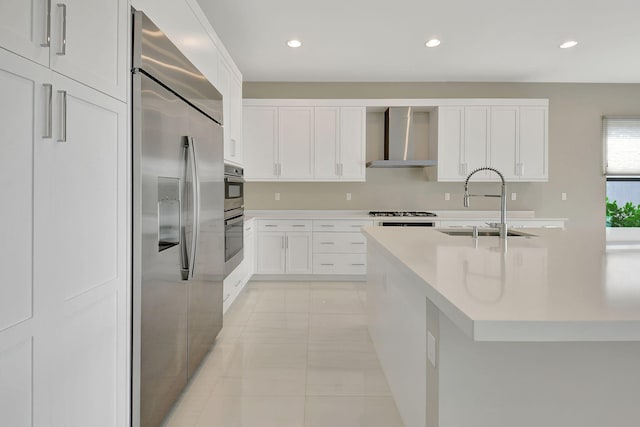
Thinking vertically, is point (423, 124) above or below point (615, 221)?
above

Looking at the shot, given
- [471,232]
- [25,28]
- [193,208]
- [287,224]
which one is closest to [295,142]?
[287,224]

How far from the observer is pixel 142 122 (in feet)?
5.54

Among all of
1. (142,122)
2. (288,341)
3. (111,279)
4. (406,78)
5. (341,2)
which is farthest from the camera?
(406,78)

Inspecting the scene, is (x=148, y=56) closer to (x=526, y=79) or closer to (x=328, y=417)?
(x=328, y=417)

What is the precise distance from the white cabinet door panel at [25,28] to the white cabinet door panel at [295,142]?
4.17 metres

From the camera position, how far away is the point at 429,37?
407 centimetres

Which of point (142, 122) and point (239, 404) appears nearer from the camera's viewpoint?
point (142, 122)

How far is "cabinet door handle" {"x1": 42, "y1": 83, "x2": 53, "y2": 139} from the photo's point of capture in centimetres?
115

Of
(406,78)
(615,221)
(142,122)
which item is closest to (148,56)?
(142,122)

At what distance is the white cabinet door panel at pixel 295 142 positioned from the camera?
5.27 meters

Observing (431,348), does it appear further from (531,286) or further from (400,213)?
(400,213)

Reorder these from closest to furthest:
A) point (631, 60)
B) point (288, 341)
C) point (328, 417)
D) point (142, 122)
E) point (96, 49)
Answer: point (96, 49) → point (142, 122) → point (328, 417) → point (288, 341) → point (631, 60)

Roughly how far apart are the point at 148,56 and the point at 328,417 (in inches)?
74.9

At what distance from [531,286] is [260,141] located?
452 cm
